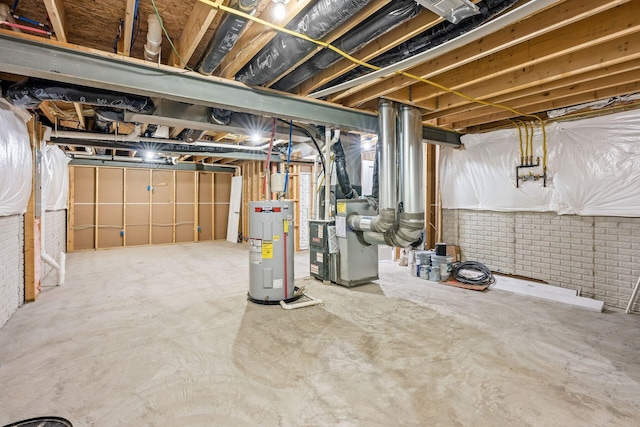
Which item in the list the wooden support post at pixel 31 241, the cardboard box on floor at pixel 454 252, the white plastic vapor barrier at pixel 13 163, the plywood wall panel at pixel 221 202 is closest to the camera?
the white plastic vapor barrier at pixel 13 163

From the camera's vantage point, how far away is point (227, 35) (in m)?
1.98

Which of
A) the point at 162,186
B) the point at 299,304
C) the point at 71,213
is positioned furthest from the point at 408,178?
the point at 71,213

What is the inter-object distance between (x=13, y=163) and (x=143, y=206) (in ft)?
18.2

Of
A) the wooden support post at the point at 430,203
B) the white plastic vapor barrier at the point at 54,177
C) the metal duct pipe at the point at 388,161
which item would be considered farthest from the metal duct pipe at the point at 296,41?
the white plastic vapor barrier at the point at 54,177

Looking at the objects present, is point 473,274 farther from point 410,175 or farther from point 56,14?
point 56,14

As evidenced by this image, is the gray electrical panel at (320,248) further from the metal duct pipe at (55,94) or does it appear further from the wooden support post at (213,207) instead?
the wooden support post at (213,207)

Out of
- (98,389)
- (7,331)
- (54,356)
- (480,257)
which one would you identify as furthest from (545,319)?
(7,331)

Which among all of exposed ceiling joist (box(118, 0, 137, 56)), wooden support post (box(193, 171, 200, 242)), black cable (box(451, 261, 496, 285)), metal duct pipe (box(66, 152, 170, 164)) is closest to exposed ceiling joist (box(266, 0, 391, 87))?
exposed ceiling joist (box(118, 0, 137, 56))

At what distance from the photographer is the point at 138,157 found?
7414 millimetres

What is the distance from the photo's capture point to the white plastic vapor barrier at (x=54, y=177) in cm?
461

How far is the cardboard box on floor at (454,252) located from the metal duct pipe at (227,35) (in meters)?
4.28

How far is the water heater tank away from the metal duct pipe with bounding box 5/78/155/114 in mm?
1553

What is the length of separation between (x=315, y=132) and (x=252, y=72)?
1.78 m

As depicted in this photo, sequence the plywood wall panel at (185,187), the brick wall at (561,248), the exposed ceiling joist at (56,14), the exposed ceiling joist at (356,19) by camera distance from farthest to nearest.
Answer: the plywood wall panel at (185,187) → the brick wall at (561,248) → the exposed ceiling joist at (356,19) → the exposed ceiling joist at (56,14)
